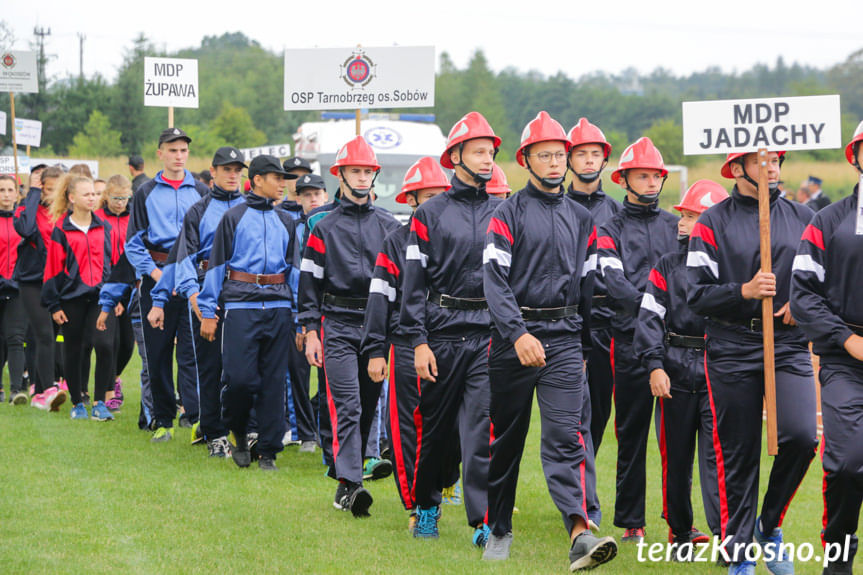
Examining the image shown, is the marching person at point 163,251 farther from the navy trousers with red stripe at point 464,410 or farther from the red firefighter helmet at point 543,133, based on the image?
the red firefighter helmet at point 543,133

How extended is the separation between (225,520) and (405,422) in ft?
4.65

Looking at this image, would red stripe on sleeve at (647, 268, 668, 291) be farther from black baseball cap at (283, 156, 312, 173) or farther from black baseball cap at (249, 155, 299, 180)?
black baseball cap at (283, 156, 312, 173)

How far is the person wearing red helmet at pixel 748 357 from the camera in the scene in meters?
6.63

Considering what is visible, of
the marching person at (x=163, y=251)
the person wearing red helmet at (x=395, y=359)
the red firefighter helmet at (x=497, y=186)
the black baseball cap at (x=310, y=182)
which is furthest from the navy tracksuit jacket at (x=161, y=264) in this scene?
the person wearing red helmet at (x=395, y=359)

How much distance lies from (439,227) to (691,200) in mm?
1741

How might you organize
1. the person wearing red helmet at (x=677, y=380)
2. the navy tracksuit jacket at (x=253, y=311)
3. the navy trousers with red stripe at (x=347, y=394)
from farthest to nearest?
1. the navy tracksuit jacket at (x=253, y=311)
2. the navy trousers with red stripe at (x=347, y=394)
3. the person wearing red helmet at (x=677, y=380)

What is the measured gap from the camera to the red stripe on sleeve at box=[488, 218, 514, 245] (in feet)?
23.0

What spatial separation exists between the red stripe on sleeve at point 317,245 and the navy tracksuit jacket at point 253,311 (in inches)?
45.1

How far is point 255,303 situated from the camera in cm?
1012

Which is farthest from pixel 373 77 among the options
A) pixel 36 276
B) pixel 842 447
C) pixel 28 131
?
pixel 28 131

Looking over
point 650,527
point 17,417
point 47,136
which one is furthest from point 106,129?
point 650,527

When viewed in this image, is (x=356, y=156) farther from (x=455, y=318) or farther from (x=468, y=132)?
(x=455, y=318)

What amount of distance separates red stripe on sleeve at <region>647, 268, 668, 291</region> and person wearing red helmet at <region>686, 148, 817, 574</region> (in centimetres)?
68

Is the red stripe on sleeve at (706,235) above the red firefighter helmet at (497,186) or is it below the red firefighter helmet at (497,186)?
below
